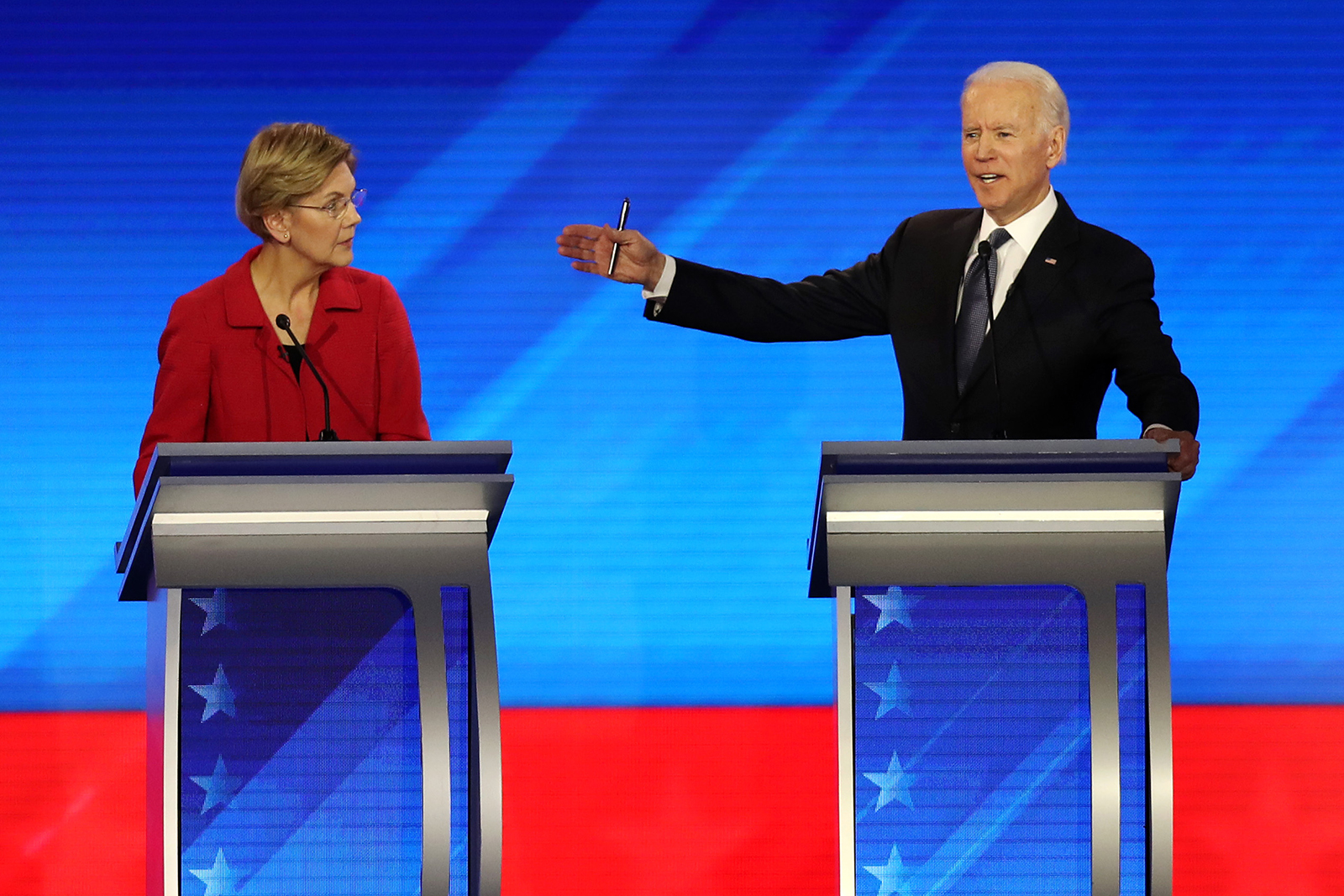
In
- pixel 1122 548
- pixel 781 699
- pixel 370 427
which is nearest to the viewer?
pixel 1122 548

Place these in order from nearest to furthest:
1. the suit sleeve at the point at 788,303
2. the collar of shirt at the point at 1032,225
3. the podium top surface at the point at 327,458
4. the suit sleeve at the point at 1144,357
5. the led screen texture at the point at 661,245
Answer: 1. the podium top surface at the point at 327,458
2. the suit sleeve at the point at 1144,357
3. the collar of shirt at the point at 1032,225
4. the suit sleeve at the point at 788,303
5. the led screen texture at the point at 661,245

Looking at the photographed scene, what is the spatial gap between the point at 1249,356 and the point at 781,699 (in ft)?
4.83

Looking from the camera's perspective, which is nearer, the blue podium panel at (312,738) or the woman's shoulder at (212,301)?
the blue podium panel at (312,738)

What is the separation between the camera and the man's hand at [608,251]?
2877 millimetres

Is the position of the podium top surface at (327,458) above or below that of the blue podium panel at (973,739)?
above

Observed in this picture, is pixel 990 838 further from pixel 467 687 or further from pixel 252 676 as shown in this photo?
pixel 252 676

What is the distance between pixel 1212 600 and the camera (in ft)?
15.1

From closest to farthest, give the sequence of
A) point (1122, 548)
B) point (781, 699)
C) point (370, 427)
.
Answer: point (1122, 548)
point (370, 427)
point (781, 699)

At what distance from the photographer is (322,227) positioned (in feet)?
9.37

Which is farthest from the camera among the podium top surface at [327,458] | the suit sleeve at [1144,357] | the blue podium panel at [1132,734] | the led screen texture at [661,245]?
the led screen texture at [661,245]

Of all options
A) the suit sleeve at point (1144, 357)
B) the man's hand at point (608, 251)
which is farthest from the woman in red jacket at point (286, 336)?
the suit sleeve at point (1144, 357)

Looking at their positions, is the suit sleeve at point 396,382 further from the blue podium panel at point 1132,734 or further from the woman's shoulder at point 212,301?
the blue podium panel at point 1132,734

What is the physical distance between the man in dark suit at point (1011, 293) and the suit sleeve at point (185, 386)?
1.92ft

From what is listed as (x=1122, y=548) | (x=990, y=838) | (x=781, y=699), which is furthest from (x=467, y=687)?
(x=781, y=699)
